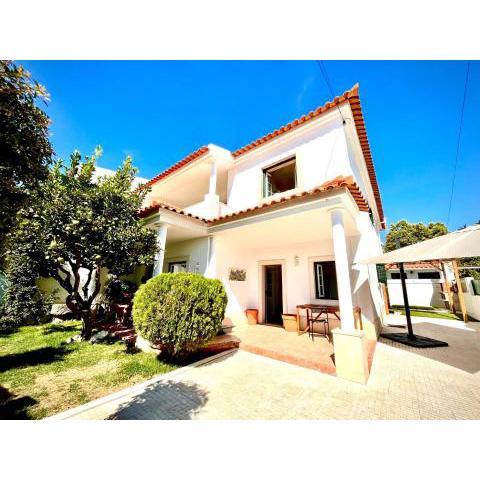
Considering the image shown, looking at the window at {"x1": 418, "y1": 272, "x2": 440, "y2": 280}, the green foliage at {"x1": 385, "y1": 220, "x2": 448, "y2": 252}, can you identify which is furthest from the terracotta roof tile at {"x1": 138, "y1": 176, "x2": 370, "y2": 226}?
the green foliage at {"x1": 385, "y1": 220, "x2": 448, "y2": 252}

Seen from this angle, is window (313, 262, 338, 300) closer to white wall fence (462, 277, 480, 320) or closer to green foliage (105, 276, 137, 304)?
green foliage (105, 276, 137, 304)

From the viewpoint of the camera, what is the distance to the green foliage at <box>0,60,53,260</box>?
2186mm

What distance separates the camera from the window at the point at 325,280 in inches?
323

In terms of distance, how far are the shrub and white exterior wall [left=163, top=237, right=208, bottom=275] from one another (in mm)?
2989

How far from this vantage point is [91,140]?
6551 mm

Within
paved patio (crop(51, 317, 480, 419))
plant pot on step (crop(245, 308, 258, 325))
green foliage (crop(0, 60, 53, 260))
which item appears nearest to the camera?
green foliage (crop(0, 60, 53, 260))

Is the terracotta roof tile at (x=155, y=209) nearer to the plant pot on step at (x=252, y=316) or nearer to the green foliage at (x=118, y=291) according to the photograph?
the green foliage at (x=118, y=291)

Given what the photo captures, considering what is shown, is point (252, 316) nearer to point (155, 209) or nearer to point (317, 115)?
point (155, 209)

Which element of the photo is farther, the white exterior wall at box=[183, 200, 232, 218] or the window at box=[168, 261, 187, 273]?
the window at box=[168, 261, 187, 273]

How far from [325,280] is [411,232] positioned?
3132 cm

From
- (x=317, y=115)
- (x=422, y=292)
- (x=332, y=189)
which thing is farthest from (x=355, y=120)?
(x=422, y=292)

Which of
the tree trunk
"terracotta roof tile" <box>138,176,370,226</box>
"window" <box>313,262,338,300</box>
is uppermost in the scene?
"terracotta roof tile" <box>138,176,370,226</box>
